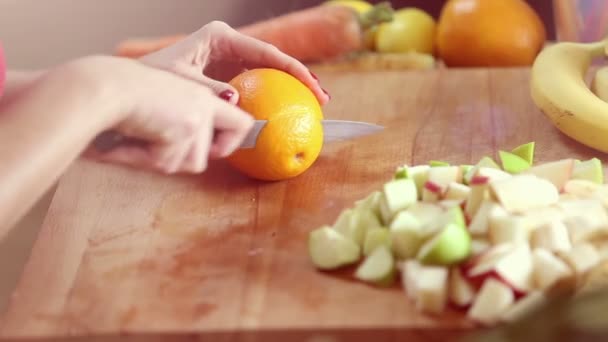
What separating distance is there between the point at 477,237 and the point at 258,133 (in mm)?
348

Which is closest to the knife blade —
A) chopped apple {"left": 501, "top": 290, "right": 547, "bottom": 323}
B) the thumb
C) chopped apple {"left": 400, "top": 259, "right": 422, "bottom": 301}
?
the thumb

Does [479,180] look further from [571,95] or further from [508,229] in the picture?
[571,95]

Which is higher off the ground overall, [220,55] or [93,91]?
[93,91]

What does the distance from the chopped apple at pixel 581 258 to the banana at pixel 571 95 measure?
1.10 feet

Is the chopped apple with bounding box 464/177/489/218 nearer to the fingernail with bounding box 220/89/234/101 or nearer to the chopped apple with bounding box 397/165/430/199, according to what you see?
the chopped apple with bounding box 397/165/430/199

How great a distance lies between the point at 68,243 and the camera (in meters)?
1.09

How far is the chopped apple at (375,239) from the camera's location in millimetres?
952

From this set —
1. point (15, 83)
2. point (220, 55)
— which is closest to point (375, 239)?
point (220, 55)

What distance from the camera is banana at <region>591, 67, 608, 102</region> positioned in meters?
1.29

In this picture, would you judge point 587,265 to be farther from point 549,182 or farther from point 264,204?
point 264,204

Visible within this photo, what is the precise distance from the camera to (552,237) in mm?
901

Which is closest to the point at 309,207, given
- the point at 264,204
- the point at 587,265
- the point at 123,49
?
the point at 264,204

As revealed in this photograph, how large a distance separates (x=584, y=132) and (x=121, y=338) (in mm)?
742

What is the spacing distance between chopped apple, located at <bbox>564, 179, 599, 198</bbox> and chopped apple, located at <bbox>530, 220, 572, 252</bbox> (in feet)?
0.38
